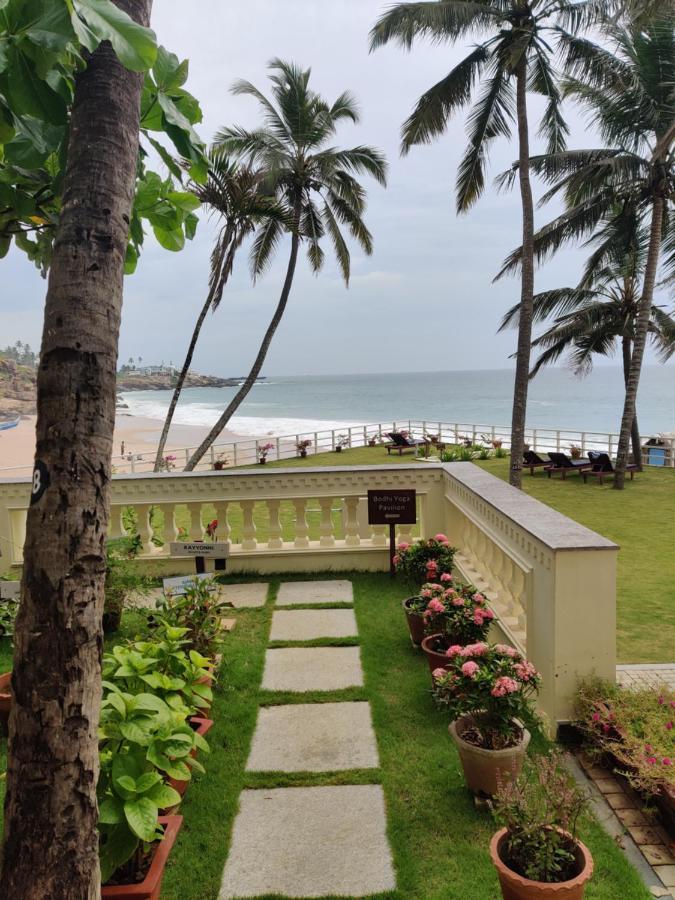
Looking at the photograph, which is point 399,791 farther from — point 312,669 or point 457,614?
point 312,669

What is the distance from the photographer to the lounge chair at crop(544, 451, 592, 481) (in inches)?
609

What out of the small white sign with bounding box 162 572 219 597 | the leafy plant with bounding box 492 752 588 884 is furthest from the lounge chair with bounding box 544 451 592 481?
the leafy plant with bounding box 492 752 588 884

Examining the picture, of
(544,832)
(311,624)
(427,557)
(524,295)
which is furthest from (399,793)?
(524,295)

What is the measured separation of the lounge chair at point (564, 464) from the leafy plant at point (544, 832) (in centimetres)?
1407

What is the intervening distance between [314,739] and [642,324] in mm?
12728

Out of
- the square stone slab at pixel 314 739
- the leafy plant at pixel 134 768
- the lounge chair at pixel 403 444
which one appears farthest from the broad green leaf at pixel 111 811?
the lounge chair at pixel 403 444

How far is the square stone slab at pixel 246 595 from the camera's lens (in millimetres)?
5660

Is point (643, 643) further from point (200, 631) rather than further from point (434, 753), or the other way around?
point (200, 631)

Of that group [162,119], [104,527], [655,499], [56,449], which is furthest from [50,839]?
[655,499]

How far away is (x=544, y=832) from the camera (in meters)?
2.16

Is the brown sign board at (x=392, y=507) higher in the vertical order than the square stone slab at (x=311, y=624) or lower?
higher

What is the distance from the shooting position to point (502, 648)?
302 centimetres

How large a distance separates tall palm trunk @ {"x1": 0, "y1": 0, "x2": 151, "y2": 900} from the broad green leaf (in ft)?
1.73

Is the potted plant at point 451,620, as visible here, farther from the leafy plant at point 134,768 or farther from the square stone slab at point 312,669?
the leafy plant at point 134,768
